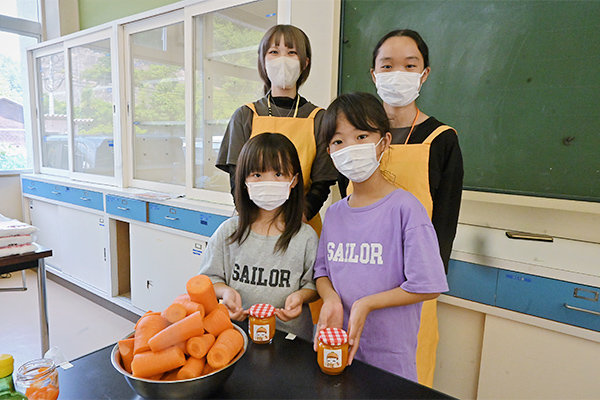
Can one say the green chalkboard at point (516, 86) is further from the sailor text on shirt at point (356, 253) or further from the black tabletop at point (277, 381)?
the black tabletop at point (277, 381)

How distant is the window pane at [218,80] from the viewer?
7.97ft

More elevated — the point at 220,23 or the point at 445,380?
the point at 220,23

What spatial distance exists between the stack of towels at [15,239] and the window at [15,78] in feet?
9.27

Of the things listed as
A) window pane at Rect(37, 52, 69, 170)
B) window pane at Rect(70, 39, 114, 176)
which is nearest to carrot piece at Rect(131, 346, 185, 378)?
window pane at Rect(70, 39, 114, 176)

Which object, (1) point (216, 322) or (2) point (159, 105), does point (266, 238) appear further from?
(2) point (159, 105)

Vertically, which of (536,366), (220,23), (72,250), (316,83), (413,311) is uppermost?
(220,23)

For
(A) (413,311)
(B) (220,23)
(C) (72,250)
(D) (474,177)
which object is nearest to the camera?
(A) (413,311)

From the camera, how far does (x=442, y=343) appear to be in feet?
4.99

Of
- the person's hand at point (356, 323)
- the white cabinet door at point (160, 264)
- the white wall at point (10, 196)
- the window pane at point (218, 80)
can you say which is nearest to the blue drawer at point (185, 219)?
the white cabinet door at point (160, 264)

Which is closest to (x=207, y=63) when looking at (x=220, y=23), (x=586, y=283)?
(x=220, y=23)

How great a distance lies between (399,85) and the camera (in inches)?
44.1

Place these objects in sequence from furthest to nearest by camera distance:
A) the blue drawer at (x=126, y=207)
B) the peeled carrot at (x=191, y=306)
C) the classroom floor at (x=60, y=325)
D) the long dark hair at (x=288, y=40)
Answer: the blue drawer at (x=126, y=207)
the classroom floor at (x=60, y=325)
the long dark hair at (x=288, y=40)
the peeled carrot at (x=191, y=306)

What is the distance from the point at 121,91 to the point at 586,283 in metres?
3.11

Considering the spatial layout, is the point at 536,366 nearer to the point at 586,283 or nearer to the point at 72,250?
the point at 586,283
